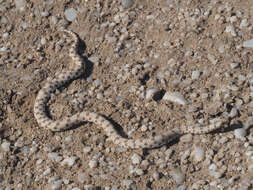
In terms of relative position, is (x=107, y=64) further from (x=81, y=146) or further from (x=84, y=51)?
(x=81, y=146)

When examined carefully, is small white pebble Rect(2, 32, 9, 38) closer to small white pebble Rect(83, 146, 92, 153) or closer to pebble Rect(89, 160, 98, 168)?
small white pebble Rect(83, 146, 92, 153)

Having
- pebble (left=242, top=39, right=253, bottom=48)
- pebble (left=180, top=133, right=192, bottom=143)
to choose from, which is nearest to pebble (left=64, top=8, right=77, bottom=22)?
pebble (left=242, top=39, right=253, bottom=48)

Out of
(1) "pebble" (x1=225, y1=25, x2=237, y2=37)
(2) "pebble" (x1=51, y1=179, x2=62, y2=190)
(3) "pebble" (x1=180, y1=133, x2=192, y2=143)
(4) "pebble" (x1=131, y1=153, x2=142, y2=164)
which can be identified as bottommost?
(2) "pebble" (x1=51, y1=179, x2=62, y2=190)

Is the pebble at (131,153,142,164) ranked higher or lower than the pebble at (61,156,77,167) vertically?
higher

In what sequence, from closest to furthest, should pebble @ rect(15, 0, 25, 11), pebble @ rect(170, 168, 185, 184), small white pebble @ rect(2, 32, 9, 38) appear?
pebble @ rect(170, 168, 185, 184) < small white pebble @ rect(2, 32, 9, 38) < pebble @ rect(15, 0, 25, 11)

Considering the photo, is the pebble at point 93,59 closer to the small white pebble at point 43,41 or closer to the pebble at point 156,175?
the small white pebble at point 43,41

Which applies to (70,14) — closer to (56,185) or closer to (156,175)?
(56,185)

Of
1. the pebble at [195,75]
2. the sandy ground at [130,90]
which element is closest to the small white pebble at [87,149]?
the sandy ground at [130,90]
